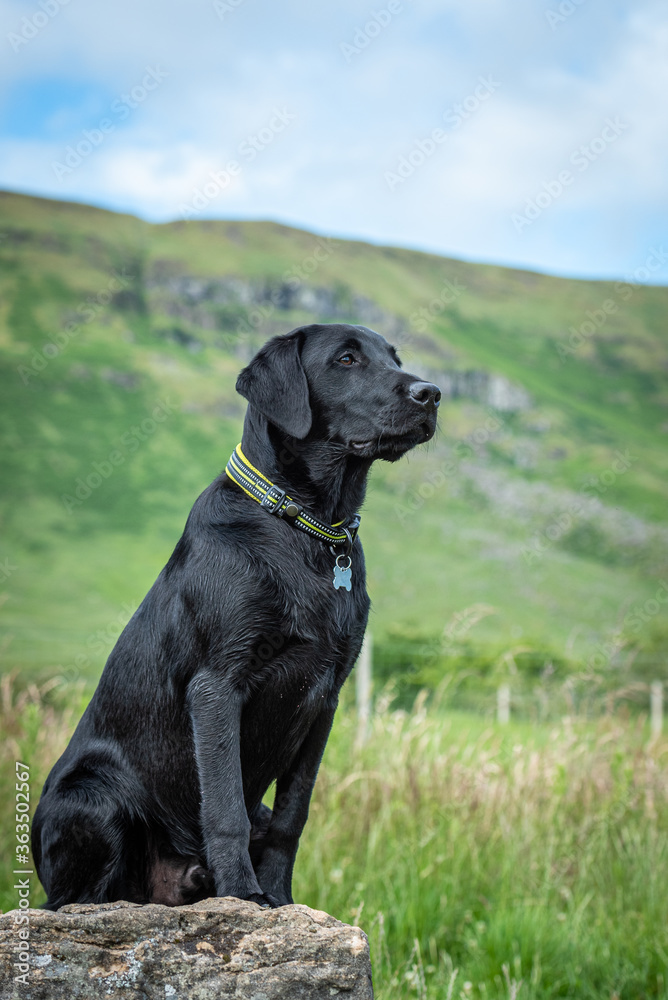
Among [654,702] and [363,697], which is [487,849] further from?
[654,702]

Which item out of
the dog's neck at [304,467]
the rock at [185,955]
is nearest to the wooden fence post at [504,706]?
the dog's neck at [304,467]

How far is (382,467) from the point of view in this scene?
4847cm

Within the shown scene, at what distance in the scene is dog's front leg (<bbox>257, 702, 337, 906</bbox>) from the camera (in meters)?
2.59

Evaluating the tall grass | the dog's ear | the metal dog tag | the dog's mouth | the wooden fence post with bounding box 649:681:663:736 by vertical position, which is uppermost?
the dog's ear

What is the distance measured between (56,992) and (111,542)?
5871cm

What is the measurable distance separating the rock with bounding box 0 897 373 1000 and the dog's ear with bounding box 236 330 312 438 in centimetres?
141

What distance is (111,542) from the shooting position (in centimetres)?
5884

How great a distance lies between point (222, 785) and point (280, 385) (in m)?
1.26

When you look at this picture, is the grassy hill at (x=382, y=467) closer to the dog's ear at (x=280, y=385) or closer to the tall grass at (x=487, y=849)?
the tall grass at (x=487, y=849)

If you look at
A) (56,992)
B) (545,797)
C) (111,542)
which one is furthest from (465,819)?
(111,542)

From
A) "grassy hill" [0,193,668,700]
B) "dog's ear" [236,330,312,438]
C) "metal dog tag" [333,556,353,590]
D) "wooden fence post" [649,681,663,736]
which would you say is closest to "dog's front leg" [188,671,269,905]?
"metal dog tag" [333,556,353,590]

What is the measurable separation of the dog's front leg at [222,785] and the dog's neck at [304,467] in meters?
0.64

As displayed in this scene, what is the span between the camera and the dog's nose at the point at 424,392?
9.07ft

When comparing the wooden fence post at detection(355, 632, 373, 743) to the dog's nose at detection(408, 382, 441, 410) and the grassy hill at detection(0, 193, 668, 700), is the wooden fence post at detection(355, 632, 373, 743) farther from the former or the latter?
the grassy hill at detection(0, 193, 668, 700)
